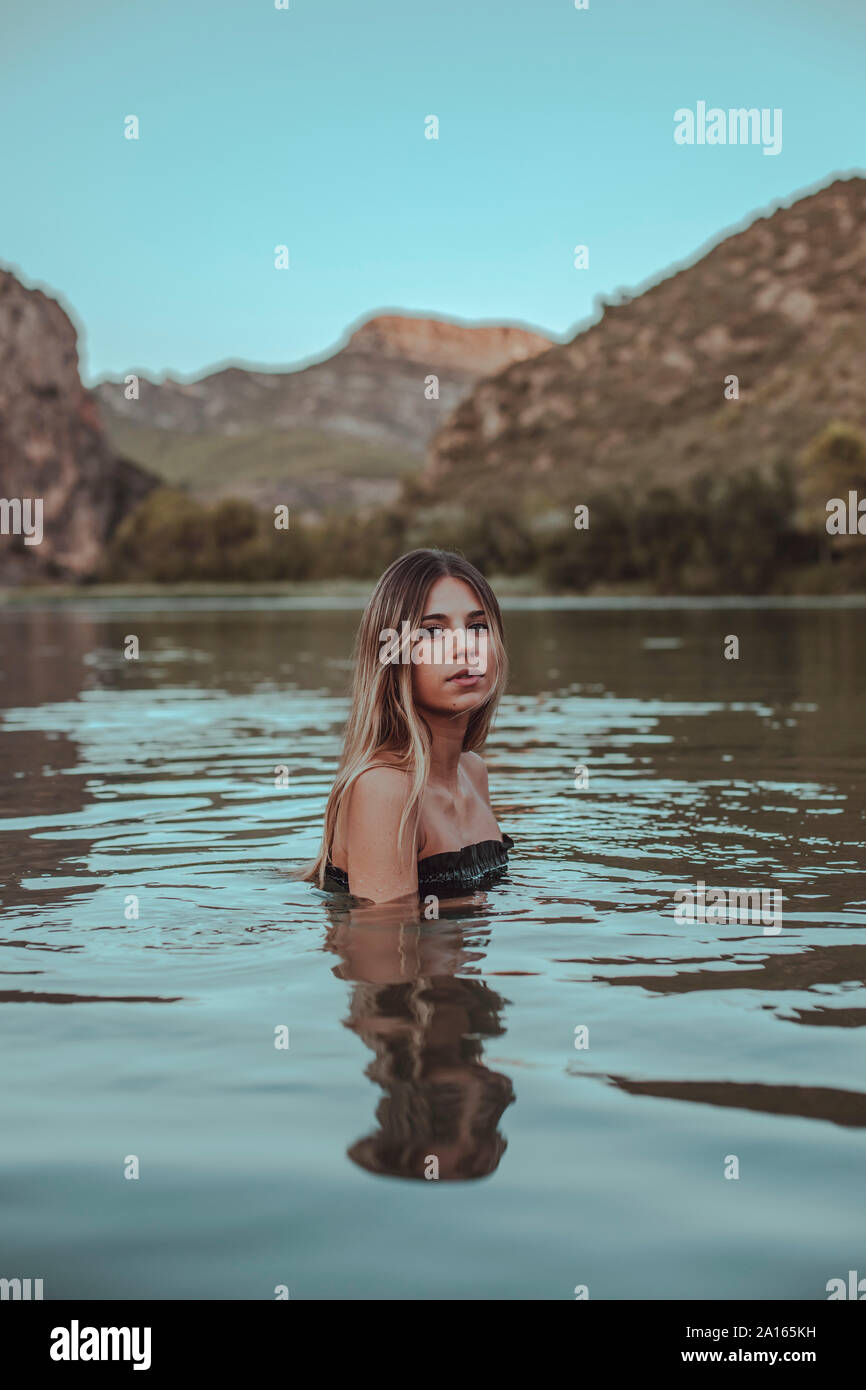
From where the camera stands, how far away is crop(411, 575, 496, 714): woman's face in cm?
650

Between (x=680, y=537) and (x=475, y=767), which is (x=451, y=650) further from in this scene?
(x=680, y=537)

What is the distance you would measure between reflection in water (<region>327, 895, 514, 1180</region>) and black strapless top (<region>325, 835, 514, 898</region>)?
0.31 meters

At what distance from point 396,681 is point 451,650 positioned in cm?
27

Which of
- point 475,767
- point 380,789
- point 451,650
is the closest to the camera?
point 380,789

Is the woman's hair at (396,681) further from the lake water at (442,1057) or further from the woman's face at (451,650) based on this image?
the lake water at (442,1057)

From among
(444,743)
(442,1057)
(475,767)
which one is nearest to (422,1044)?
(442,1057)

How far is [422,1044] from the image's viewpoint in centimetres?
510

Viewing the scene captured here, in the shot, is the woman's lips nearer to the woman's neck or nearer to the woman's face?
the woman's face

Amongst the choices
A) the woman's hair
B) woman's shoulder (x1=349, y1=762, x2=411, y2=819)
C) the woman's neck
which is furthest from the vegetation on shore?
woman's shoulder (x1=349, y1=762, x2=411, y2=819)

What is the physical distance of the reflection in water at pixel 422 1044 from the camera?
4.13 metres

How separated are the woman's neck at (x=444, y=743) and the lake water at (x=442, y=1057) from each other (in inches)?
24.6

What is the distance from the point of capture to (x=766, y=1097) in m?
4.64

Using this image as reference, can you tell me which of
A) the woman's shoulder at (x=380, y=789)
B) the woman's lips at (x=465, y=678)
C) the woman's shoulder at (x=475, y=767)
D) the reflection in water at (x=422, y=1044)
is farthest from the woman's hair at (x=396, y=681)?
the woman's shoulder at (x=475, y=767)
